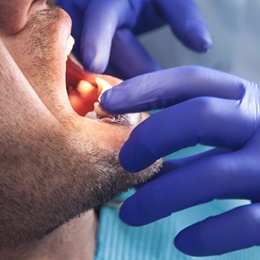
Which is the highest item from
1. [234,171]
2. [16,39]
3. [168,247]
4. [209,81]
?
[16,39]

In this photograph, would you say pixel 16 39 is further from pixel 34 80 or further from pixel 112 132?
pixel 112 132

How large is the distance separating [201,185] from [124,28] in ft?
1.70

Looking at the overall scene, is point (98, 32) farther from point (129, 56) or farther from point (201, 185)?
point (201, 185)

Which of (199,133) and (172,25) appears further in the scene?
(172,25)

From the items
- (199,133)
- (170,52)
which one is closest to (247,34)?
(170,52)

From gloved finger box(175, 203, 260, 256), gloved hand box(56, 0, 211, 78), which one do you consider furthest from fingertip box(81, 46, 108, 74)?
gloved finger box(175, 203, 260, 256)

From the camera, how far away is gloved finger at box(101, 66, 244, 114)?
0.93m

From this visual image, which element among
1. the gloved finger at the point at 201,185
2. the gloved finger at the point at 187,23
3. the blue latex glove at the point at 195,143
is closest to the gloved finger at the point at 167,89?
the blue latex glove at the point at 195,143

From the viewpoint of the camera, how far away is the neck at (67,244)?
1.02 metres

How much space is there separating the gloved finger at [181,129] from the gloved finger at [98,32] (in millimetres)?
261

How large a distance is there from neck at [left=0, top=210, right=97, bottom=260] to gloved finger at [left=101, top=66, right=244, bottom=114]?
25cm

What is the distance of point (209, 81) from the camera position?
975 mm

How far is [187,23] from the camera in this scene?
4.01 feet

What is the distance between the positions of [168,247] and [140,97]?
39 centimetres
